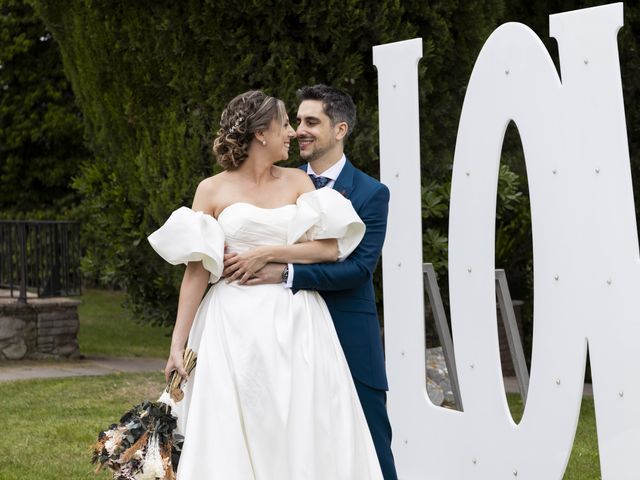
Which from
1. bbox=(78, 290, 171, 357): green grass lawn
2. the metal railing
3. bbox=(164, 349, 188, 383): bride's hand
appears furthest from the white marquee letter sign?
the metal railing

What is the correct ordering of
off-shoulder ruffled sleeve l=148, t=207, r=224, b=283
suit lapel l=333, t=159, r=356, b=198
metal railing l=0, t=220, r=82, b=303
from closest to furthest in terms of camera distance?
off-shoulder ruffled sleeve l=148, t=207, r=224, b=283
suit lapel l=333, t=159, r=356, b=198
metal railing l=0, t=220, r=82, b=303

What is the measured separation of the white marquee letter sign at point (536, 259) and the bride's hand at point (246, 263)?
Result: 136 cm

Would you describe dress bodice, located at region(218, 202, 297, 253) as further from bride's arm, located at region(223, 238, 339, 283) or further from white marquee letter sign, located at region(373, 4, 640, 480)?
white marquee letter sign, located at region(373, 4, 640, 480)

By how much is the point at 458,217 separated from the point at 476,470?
1.17 m

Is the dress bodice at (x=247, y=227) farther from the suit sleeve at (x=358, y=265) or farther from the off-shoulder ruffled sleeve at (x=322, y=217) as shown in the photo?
the suit sleeve at (x=358, y=265)

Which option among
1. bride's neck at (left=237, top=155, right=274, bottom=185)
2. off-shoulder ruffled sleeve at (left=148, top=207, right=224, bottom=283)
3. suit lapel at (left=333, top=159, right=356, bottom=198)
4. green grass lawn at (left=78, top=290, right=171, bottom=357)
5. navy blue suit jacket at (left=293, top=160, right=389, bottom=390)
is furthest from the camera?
green grass lawn at (left=78, top=290, right=171, bottom=357)

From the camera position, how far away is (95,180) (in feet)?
30.0

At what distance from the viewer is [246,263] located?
3855 millimetres

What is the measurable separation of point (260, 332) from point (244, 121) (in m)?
0.73

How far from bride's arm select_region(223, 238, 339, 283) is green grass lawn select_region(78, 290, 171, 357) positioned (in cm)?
638

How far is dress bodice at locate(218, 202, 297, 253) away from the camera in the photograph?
3842 mm

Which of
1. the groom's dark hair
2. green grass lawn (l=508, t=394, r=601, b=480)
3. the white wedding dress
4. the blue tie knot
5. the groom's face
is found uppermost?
the groom's dark hair

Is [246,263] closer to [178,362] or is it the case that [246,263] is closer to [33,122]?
[178,362]

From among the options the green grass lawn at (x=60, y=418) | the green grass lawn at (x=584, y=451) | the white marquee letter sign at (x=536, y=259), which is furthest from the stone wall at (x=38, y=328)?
the white marquee letter sign at (x=536, y=259)
